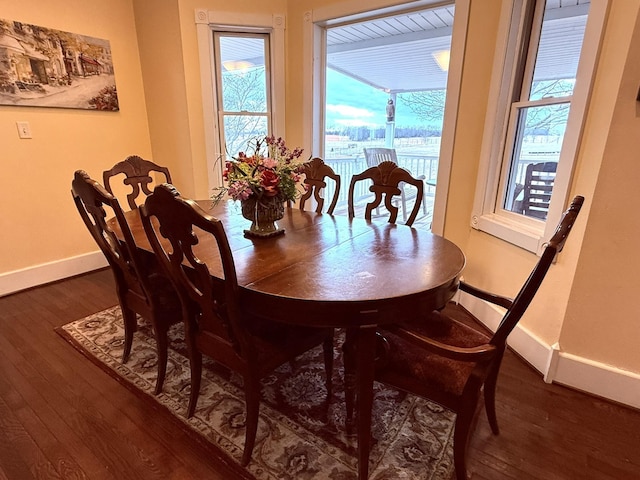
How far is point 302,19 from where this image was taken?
124 inches

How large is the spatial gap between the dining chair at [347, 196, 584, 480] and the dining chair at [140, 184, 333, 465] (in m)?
0.40

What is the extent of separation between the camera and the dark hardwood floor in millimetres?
1395

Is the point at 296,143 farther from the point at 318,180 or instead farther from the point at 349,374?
the point at 349,374

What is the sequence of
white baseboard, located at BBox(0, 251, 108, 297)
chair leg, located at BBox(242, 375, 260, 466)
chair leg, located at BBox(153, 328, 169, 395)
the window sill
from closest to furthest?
1. chair leg, located at BBox(242, 375, 260, 466)
2. chair leg, located at BBox(153, 328, 169, 395)
3. the window sill
4. white baseboard, located at BBox(0, 251, 108, 297)

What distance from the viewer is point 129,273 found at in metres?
1.74

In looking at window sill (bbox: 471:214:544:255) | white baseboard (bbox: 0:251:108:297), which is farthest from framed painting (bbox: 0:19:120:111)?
window sill (bbox: 471:214:544:255)

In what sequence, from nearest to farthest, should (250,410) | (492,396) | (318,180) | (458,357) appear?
(458,357) → (250,410) → (492,396) → (318,180)

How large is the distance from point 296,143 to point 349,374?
2599 mm

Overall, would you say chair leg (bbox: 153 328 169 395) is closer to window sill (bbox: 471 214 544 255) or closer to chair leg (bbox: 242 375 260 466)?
chair leg (bbox: 242 375 260 466)

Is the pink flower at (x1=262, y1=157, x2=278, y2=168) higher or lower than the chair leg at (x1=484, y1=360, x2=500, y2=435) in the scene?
higher

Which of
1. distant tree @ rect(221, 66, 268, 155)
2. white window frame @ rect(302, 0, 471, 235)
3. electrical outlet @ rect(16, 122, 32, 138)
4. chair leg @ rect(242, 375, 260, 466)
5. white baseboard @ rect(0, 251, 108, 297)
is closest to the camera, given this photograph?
chair leg @ rect(242, 375, 260, 466)

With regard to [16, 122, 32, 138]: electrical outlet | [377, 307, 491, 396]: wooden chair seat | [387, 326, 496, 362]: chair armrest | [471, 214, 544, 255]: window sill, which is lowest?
[377, 307, 491, 396]: wooden chair seat

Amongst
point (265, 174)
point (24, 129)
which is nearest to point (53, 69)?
point (24, 129)

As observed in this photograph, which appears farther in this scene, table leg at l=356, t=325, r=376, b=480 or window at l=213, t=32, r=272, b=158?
window at l=213, t=32, r=272, b=158
